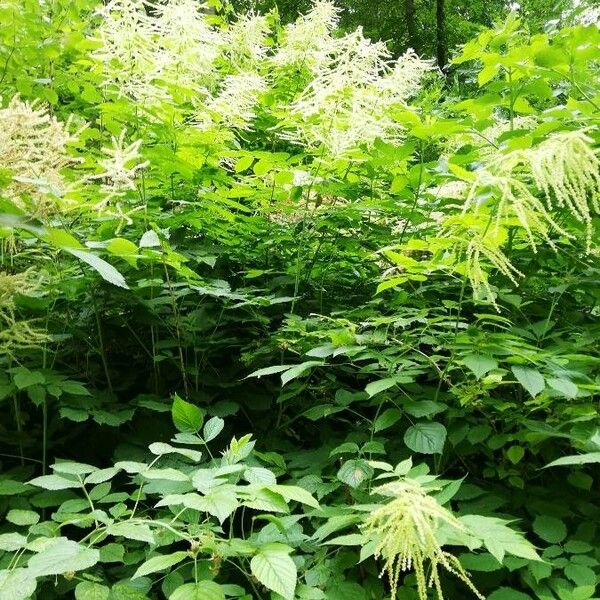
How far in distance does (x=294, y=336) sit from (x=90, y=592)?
3.83ft

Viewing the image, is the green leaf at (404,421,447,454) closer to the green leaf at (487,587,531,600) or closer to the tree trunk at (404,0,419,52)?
the green leaf at (487,587,531,600)

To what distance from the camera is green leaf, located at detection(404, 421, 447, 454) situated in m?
1.65

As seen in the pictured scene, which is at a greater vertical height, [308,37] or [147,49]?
[308,37]

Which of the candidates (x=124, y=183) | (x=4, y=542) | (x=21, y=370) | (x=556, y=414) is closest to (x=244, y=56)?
(x=124, y=183)

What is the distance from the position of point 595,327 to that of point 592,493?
576 mm

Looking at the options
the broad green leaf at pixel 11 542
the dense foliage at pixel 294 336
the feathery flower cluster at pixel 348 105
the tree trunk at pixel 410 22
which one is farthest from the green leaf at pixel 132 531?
the tree trunk at pixel 410 22

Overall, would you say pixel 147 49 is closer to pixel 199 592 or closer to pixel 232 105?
pixel 232 105

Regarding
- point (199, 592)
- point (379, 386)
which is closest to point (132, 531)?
point (199, 592)

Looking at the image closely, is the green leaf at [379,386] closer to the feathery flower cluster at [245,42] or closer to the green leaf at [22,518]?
the green leaf at [22,518]

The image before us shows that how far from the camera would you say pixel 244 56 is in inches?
158

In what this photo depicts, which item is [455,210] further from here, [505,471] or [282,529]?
[282,529]

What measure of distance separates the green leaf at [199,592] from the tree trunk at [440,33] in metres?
10.2

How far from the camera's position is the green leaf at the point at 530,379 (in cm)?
146

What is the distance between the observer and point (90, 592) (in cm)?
128
